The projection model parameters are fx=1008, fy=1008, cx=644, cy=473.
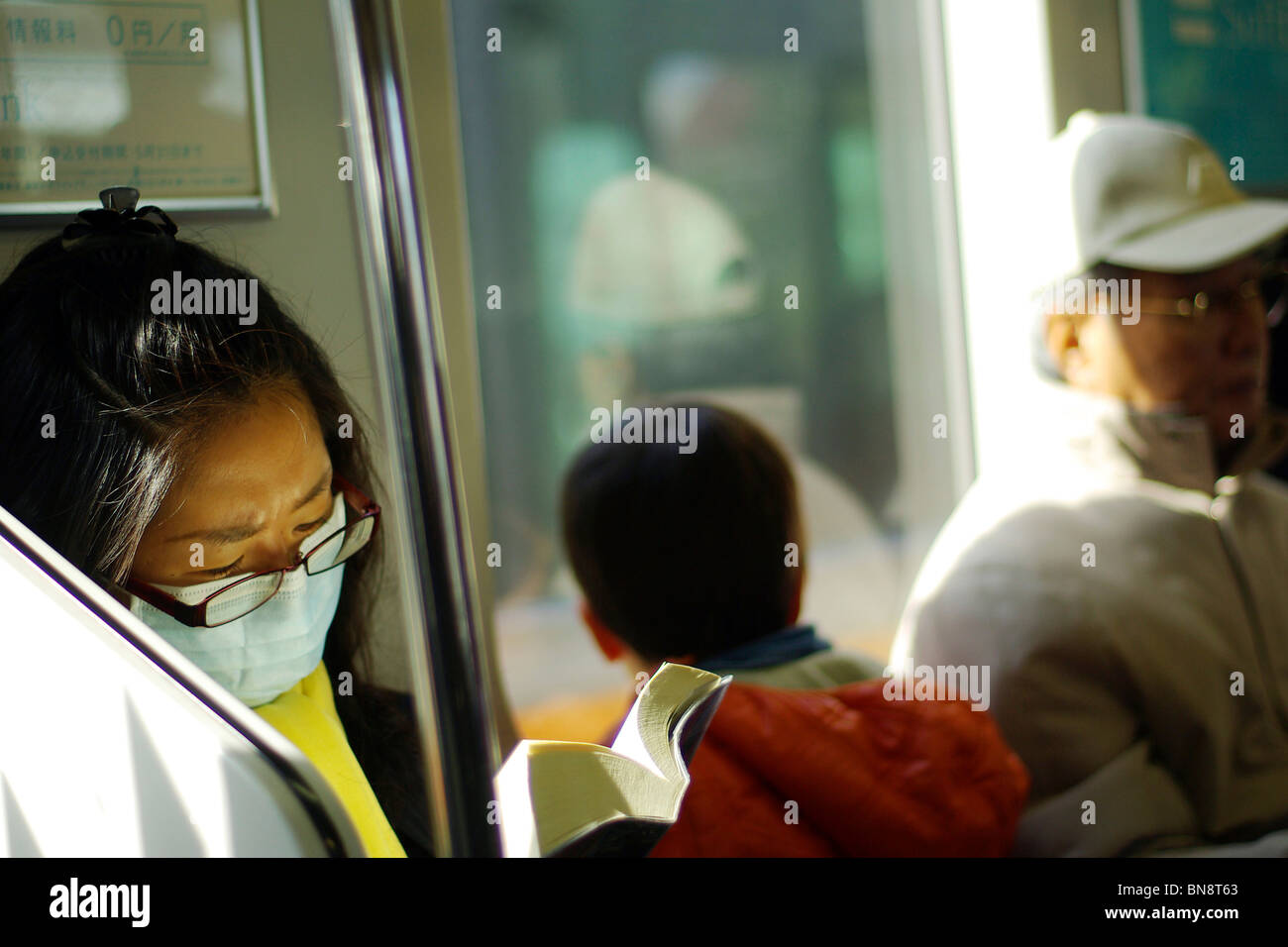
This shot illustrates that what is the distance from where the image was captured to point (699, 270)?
86.6 inches

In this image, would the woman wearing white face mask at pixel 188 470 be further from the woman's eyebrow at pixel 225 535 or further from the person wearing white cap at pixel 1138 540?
the person wearing white cap at pixel 1138 540

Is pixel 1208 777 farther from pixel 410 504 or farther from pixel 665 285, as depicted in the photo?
pixel 665 285

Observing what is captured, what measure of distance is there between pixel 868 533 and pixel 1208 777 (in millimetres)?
1206

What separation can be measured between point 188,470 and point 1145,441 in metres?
1.13

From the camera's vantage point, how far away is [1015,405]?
2.18 m

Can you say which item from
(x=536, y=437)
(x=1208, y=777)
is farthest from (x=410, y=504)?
(x=536, y=437)

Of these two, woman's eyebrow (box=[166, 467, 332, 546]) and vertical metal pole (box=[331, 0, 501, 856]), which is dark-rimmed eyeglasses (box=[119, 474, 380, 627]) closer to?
woman's eyebrow (box=[166, 467, 332, 546])

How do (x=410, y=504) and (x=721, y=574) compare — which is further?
(x=721, y=574)

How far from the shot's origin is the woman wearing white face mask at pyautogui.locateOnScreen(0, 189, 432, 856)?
0.67 meters

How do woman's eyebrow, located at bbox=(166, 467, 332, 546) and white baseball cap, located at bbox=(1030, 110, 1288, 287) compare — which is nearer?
woman's eyebrow, located at bbox=(166, 467, 332, 546)

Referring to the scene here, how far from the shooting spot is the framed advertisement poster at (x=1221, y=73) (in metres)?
2.07

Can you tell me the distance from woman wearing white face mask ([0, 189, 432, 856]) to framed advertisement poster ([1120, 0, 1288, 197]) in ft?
6.52

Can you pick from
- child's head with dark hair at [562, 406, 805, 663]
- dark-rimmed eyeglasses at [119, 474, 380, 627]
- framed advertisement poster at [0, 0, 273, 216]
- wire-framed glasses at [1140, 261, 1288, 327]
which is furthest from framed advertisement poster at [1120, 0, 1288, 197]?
dark-rimmed eyeglasses at [119, 474, 380, 627]

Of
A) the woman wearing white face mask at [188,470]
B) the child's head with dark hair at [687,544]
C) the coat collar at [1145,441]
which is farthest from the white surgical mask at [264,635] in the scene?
the coat collar at [1145,441]
